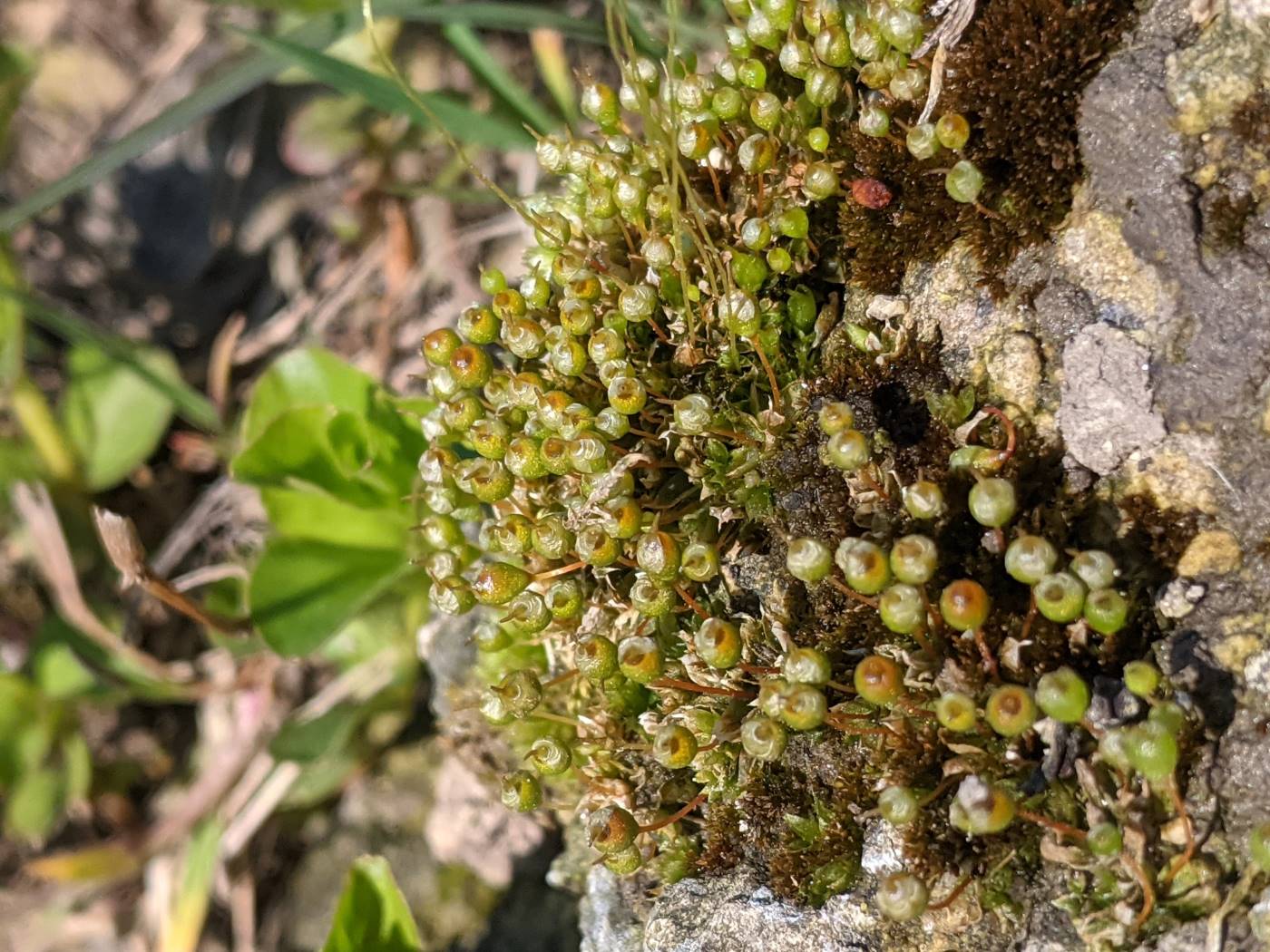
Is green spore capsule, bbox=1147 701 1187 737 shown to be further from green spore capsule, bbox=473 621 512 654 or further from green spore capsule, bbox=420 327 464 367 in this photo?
green spore capsule, bbox=420 327 464 367

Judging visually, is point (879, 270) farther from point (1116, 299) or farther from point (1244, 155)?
point (1244, 155)

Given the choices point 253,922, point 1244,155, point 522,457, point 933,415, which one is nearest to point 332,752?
point 253,922

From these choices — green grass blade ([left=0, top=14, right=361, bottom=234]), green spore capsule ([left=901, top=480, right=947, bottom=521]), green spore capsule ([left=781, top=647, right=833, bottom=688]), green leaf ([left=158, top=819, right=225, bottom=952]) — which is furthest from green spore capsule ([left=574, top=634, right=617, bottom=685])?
green leaf ([left=158, top=819, right=225, bottom=952])

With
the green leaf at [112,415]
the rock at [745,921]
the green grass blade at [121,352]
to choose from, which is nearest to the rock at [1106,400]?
the rock at [745,921]

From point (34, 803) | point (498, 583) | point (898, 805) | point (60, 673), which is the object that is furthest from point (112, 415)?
point (898, 805)

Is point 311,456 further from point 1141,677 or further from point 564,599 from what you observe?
point 1141,677
